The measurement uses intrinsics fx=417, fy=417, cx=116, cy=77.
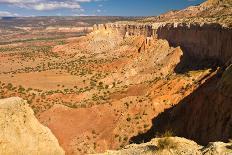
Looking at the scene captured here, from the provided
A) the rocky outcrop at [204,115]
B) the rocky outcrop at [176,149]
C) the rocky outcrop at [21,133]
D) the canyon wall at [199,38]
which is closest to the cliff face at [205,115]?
the rocky outcrop at [204,115]

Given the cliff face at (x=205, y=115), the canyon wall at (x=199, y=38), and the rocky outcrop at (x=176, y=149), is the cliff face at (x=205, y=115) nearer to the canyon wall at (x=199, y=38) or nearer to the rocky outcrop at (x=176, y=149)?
the rocky outcrop at (x=176, y=149)

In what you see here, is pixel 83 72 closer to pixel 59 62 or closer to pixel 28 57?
pixel 59 62

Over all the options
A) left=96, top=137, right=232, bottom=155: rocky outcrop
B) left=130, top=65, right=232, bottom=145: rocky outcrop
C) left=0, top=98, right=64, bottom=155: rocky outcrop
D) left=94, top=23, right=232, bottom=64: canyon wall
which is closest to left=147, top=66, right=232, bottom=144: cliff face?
left=130, top=65, right=232, bottom=145: rocky outcrop

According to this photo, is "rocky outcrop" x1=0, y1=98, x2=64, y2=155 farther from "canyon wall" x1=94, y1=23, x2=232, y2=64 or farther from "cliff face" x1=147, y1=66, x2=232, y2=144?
"canyon wall" x1=94, y1=23, x2=232, y2=64

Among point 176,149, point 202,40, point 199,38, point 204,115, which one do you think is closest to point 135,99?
point 202,40

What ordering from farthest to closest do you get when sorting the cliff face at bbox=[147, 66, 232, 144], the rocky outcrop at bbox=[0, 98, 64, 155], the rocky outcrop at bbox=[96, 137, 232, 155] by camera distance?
the cliff face at bbox=[147, 66, 232, 144], the rocky outcrop at bbox=[0, 98, 64, 155], the rocky outcrop at bbox=[96, 137, 232, 155]

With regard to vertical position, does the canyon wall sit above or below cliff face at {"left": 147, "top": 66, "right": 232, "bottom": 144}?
above
